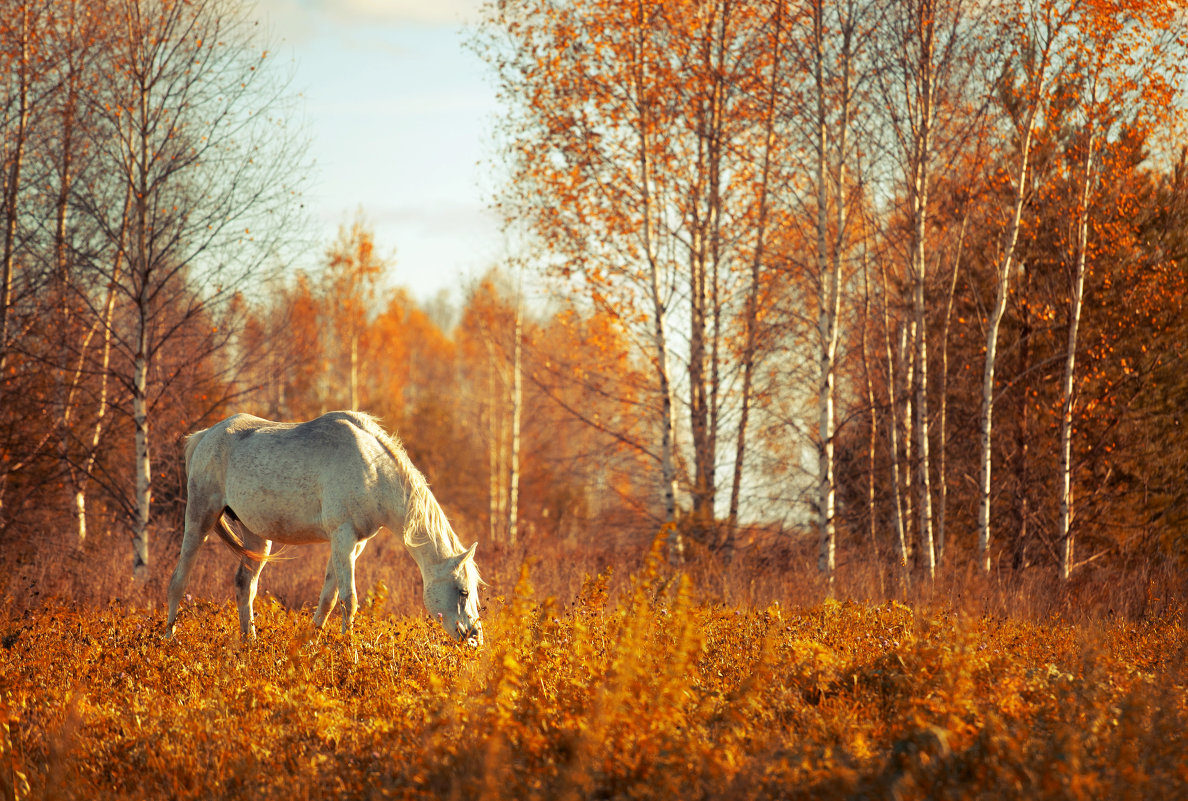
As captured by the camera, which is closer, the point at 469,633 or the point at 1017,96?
the point at 469,633

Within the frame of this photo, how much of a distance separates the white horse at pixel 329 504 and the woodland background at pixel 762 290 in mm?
2685

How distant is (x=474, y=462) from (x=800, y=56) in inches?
939

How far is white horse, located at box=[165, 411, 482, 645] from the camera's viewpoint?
7.31m

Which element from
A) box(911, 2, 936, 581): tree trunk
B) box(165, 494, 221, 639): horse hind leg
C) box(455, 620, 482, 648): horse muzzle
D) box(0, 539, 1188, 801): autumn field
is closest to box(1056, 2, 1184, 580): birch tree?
box(911, 2, 936, 581): tree trunk

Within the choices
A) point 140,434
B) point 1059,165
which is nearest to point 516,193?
point 140,434

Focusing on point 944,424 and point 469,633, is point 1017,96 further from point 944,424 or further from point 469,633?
point 469,633

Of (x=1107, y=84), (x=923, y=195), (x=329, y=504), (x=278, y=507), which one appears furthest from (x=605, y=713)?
(x=1107, y=84)

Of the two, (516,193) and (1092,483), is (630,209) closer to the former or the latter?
(516,193)

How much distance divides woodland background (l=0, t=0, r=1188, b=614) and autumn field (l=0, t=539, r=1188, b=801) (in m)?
3.65

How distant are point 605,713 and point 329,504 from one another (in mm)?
3924

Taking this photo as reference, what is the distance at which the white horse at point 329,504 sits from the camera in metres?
7.31

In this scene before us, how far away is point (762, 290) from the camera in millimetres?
15133

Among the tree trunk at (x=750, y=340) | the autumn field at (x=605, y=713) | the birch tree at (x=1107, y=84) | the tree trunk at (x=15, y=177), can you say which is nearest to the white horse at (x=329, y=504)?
the autumn field at (x=605, y=713)

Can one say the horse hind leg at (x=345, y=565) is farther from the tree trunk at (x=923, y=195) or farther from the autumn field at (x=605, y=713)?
the tree trunk at (x=923, y=195)
